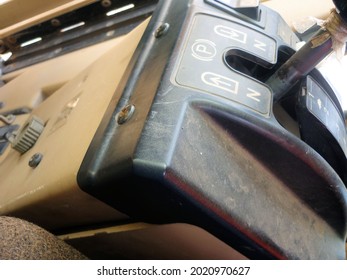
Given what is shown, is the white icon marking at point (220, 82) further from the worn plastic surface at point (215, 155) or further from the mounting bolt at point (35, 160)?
the mounting bolt at point (35, 160)

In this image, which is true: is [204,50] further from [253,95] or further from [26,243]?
[26,243]

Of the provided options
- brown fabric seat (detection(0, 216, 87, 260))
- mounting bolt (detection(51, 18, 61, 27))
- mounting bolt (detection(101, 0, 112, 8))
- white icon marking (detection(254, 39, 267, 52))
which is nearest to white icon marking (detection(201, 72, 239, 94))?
white icon marking (detection(254, 39, 267, 52))

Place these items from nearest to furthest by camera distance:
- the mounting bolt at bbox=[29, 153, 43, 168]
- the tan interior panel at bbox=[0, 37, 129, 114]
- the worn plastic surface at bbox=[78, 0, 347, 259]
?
1. the worn plastic surface at bbox=[78, 0, 347, 259]
2. the mounting bolt at bbox=[29, 153, 43, 168]
3. the tan interior panel at bbox=[0, 37, 129, 114]

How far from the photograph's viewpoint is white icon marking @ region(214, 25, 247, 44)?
1.77 feet

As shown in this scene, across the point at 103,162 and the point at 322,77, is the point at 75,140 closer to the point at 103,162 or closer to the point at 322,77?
the point at 103,162

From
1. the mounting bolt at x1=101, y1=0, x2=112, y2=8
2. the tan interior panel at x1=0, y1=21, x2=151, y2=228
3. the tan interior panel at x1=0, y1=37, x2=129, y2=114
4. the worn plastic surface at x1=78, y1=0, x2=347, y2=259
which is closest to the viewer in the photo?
the worn plastic surface at x1=78, y1=0, x2=347, y2=259

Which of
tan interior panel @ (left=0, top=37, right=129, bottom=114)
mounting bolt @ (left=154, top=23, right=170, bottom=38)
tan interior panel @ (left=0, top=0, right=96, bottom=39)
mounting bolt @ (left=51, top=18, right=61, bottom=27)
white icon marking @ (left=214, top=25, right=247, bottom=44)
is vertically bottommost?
tan interior panel @ (left=0, top=37, right=129, bottom=114)

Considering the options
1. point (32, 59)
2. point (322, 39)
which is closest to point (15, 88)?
point (32, 59)

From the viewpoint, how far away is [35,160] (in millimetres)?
642

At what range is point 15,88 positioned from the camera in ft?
4.53

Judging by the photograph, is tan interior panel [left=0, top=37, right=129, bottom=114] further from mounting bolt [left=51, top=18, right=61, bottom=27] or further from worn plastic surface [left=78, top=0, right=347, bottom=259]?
worn plastic surface [left=78, top=0, right=347, bottom=259]

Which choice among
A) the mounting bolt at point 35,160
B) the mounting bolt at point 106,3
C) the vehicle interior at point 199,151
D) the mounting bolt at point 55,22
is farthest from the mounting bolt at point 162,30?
the mounting bolt at point 55,22

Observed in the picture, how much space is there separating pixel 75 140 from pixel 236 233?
0.29 m

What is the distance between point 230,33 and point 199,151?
8.4 inches
